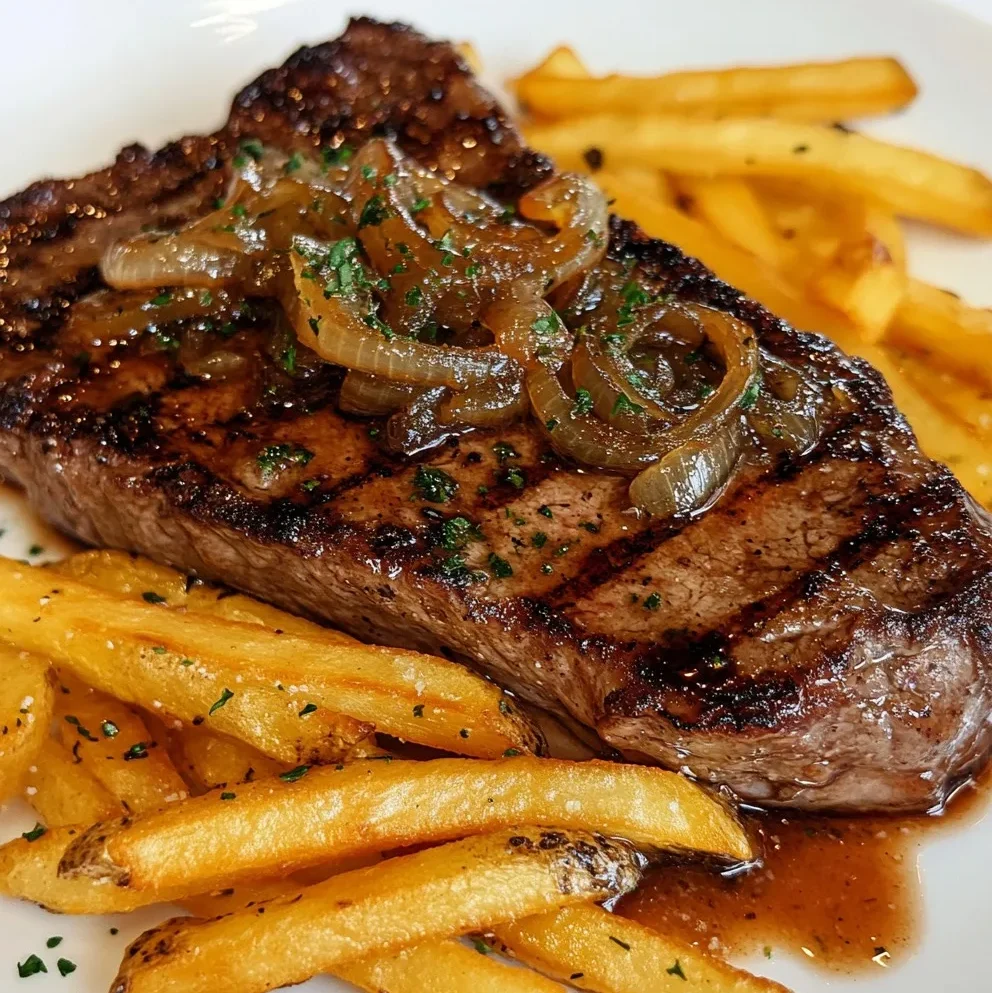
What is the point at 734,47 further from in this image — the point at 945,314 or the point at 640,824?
the point at 640,824

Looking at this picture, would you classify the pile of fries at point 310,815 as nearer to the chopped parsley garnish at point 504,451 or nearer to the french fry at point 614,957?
the french fry at point 614,957

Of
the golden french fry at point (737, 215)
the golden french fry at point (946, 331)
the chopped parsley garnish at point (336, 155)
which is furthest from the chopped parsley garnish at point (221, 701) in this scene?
the golden french fry at point (946, 331)

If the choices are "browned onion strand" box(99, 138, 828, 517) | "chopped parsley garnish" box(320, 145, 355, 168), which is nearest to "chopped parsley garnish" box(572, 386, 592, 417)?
"browned onion strand" box(99, 138, 828, 517)

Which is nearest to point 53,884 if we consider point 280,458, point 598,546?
point 280,458

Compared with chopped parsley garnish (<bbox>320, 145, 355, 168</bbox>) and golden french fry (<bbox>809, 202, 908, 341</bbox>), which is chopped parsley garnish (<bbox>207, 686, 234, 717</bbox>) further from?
golden french fry (<bbox>809, 202, 908, 341</bbox>)

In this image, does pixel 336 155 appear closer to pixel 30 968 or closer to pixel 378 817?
pixel 378 817

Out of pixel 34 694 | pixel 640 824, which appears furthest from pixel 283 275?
pixel 640 824

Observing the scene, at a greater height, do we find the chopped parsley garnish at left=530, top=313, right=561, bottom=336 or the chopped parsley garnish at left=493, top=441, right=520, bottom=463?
the chopped parsley garnish at left=530, top=313, right=561, bottom=336
